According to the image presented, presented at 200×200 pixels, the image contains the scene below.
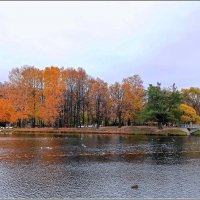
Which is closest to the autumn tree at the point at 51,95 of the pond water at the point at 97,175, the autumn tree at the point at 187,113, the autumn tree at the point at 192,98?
the autumn tree at the point at 187,113

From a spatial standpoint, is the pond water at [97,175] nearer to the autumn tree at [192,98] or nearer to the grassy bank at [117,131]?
the grassy bank at [117,131]

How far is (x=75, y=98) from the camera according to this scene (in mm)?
113312

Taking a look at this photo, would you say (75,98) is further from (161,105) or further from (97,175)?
(97,175)

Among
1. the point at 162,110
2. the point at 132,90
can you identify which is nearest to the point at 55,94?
the point at 132,90

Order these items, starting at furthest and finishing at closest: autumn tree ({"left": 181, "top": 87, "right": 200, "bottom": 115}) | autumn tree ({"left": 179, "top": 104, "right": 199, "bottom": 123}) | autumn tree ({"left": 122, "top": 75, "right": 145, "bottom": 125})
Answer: autumn tree ({"left": 181, "top": 87, "right": 200, "bottom": 115}) < autumn tree ({"left": 179, "top": 104, "right": 199, "bottom": 123}) < autumn tree ({"left": 122, "top": 75, "right": 145, "bottom": 125})

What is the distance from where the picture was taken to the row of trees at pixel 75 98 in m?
104

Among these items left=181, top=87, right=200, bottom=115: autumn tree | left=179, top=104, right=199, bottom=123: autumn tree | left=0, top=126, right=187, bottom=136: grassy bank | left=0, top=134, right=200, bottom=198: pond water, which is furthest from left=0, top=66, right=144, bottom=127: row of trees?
left=0, top=134, right=200, bottom=198: pond water

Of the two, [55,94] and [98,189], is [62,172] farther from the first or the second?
[55,94]

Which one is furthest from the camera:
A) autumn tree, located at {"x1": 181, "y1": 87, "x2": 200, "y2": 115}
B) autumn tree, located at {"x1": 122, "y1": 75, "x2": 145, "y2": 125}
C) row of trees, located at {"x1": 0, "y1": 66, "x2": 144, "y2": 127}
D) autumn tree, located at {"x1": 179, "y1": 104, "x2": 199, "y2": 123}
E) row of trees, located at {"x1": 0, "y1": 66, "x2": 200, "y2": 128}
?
autumn tree, located at {"x1": 181, "y1": 87, "x2": 200, "y2": 115}

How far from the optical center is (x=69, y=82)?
112m

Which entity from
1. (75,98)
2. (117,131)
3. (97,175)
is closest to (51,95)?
(75,98)

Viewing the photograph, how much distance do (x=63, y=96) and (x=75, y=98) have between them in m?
5.44

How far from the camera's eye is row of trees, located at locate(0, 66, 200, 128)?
104 meters

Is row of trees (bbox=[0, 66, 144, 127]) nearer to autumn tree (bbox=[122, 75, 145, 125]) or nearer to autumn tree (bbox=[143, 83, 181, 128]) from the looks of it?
autumn tree (bbox=[122, 75, 145, 125])
